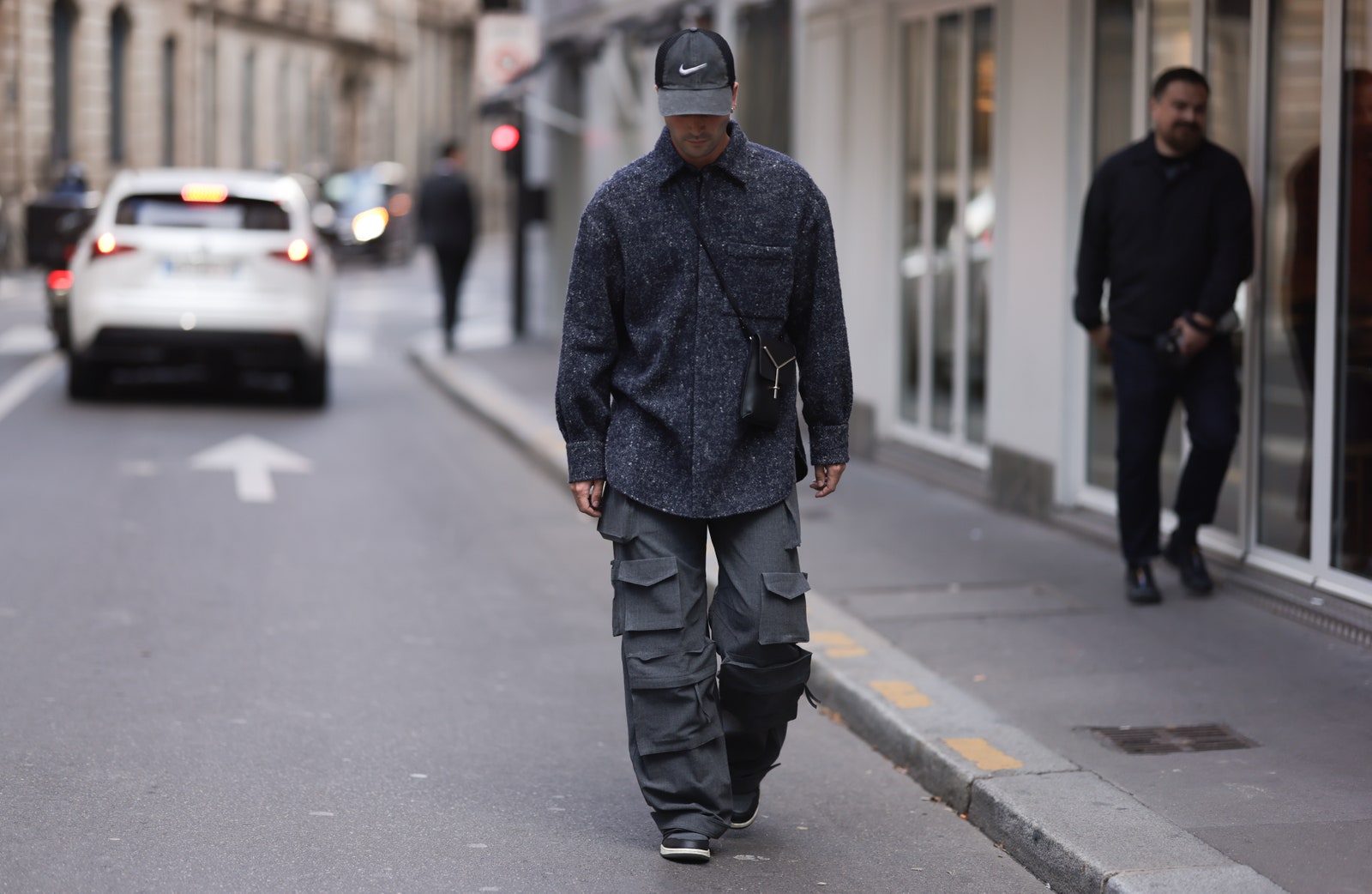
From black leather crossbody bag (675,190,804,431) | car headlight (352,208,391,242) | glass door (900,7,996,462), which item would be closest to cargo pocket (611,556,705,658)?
black leather crossbody bag (675,190,804,431)

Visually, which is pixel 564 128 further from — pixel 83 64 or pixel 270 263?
pixel 83 64

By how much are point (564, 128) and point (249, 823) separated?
1580 cm

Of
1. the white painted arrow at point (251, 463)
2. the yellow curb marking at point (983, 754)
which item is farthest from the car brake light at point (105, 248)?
the yellow curb marking at point (983, 754)

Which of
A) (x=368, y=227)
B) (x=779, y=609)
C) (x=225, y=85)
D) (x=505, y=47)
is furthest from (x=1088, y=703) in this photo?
(x=225, y=85)

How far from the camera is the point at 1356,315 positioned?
286 inches

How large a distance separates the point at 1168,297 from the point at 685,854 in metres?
3.54

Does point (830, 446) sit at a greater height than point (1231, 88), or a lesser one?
lesser

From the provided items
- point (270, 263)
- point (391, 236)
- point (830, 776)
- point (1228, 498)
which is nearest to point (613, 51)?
point (270, 263)

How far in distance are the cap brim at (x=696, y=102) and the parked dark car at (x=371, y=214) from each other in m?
33.9

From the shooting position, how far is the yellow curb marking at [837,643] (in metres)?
6.78

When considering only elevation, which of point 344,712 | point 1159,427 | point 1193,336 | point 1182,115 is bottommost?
point 344,712

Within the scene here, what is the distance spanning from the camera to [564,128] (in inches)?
800

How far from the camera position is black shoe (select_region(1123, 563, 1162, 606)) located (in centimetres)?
760

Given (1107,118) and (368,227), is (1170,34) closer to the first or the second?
(1107,118)
